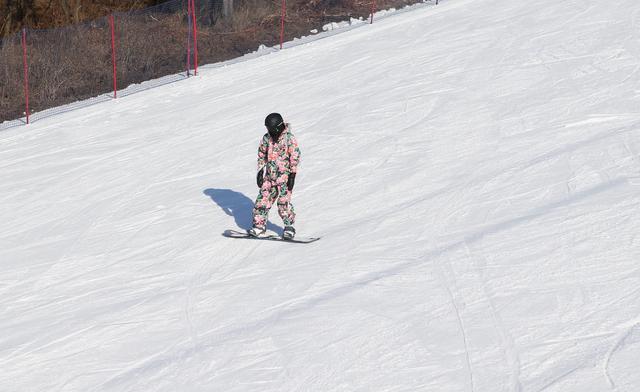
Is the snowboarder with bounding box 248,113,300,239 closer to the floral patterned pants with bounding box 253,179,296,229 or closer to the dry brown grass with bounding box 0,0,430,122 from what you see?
the floral patterned pants with bounding box 253,179,296,229

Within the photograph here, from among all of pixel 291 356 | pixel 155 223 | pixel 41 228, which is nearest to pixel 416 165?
pixel 155 223

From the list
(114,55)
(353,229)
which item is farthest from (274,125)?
(114,55)

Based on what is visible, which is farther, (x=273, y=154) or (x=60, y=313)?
(x=273, y=154)

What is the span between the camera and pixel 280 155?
11555 mm

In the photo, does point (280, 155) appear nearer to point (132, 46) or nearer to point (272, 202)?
point (272, 202)

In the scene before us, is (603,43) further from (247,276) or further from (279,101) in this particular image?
(247,276)

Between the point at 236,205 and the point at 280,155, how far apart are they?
2.69 m

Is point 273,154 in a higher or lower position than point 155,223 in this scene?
higher

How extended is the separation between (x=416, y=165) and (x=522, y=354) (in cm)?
651

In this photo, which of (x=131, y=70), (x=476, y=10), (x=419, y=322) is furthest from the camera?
(x=476, y=10)

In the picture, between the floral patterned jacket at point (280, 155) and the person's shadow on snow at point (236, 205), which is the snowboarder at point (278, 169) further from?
the person's shadow on snow at point (236, 205)

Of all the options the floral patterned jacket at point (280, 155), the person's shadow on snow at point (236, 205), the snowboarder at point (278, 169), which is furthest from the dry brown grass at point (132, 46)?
the floral patterned jacket at point (280, 155)

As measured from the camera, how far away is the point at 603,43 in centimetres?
2081

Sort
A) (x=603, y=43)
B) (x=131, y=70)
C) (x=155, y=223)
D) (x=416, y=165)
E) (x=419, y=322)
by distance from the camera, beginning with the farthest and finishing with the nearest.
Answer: (x=131, y=70) → (x=603, y=43) → (x=416, y=165) → (x=155, y=223) → (x=419, y=322)
